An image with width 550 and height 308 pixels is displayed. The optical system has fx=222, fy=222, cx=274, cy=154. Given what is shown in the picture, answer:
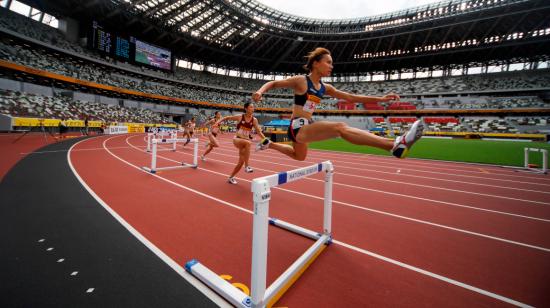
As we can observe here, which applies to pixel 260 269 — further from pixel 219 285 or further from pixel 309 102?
pixel 309 102

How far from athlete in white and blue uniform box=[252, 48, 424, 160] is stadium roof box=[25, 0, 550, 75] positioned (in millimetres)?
40744

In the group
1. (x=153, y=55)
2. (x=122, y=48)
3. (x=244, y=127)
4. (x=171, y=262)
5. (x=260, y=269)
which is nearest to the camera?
(x=260, y=269)

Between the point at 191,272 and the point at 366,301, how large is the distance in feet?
6.22

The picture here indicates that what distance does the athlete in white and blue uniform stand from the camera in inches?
102

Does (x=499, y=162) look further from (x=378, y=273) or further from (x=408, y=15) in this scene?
(x=408, y=15)

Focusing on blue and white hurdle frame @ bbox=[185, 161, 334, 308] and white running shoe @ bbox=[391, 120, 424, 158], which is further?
white running shoe @ bbox=[391, 120, 424, 158]

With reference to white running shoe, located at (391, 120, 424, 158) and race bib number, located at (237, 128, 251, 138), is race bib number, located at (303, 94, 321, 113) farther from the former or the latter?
race bib number, located at (237, 128, 251, 138)

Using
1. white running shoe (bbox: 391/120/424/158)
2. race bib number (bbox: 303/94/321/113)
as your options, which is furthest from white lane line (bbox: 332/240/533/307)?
race bib number (bbox: 303/94/321/113)

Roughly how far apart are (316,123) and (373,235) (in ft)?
7.27

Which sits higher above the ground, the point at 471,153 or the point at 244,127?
the point at 244,127

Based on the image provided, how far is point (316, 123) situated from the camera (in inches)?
115

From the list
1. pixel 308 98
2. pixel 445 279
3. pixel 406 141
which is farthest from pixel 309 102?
pixel 445 279

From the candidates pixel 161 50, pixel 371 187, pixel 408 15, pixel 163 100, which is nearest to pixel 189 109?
pixel 163 100

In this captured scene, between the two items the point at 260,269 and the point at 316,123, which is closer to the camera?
the point at 260,269
